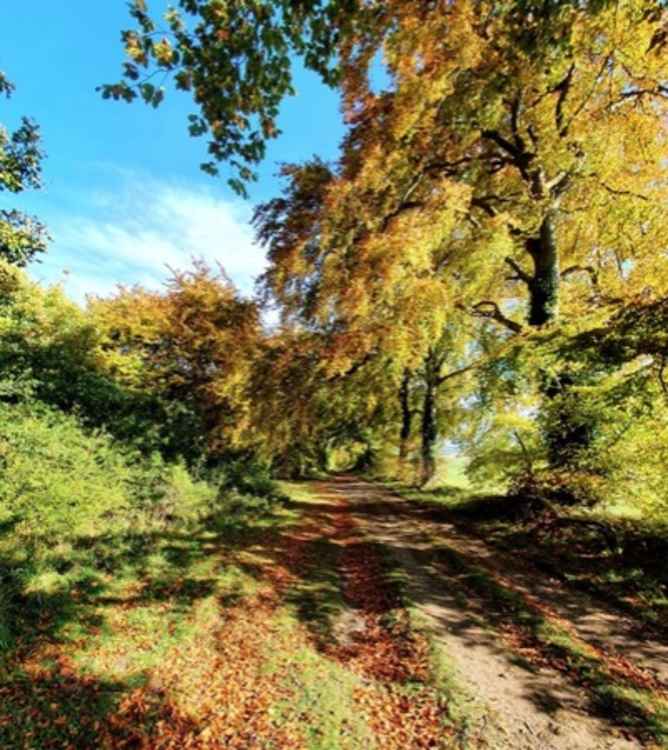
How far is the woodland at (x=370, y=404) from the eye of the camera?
14.0 feet

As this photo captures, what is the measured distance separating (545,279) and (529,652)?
31.5ft

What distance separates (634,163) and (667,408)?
24.6 ft

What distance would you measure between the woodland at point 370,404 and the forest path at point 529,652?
50 millimetres

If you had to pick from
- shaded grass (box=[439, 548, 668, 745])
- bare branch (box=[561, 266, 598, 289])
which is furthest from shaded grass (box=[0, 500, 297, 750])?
bare branch (box=[561, 266, 598, 289])

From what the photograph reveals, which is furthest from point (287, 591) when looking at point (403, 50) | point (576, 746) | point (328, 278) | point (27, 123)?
point (27, 123)

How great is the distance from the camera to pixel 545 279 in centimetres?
1199

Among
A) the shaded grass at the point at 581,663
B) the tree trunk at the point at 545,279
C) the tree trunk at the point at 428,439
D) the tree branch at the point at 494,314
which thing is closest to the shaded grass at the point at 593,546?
the shaded grass at the point at 581,663

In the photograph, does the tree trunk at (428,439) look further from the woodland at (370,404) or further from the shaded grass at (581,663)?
the shaded grass at (581,663)

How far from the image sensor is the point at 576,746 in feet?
13.1

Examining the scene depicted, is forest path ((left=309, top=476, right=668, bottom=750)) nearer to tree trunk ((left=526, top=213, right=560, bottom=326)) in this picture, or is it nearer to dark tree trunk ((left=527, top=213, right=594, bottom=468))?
dark tree trunk ((left=527, top=213, right=594, bottom=468))

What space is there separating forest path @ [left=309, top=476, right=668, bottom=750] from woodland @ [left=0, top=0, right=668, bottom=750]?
5 centimetres

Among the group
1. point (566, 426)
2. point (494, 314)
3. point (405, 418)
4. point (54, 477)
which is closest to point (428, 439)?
point (405, 418)

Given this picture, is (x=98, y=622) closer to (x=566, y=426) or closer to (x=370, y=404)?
(x=566, y=426)

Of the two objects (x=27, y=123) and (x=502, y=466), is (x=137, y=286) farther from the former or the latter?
(x=502, y=466)
